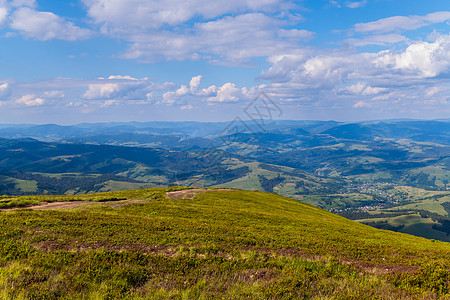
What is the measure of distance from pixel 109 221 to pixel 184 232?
7.60 m

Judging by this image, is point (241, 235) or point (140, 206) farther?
point (140, 206)

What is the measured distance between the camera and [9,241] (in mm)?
13836

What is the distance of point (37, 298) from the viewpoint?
825 cm

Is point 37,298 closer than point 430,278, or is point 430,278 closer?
point 37,298

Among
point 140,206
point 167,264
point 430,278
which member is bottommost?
point 140,206

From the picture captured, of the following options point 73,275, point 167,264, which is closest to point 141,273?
point 167,264

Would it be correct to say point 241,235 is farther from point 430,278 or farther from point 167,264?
point 430,278

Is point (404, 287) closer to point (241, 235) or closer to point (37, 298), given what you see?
point (241, 235)

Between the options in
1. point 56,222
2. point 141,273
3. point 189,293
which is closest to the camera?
point 189,293

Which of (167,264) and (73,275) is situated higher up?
(73,275)

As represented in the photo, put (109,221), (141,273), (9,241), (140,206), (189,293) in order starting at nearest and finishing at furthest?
(189,293), (141,273), (9,241), (109,221), (140,206)

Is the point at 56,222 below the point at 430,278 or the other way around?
the other way around

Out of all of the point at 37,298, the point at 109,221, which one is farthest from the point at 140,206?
the point at 37,298

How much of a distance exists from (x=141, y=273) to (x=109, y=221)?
472 inches
